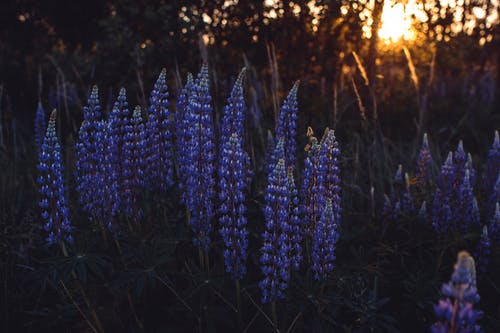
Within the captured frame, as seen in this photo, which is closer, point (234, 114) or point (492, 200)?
point (234, 114)

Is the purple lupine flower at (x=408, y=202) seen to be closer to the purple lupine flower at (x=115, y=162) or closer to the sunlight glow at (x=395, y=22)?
the sunlight glow at (x=395, y=22)

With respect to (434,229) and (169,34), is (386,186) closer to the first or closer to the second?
(434,229)

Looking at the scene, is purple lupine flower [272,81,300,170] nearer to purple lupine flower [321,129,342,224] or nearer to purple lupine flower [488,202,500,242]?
purple lupine flower [321,129,342,224]

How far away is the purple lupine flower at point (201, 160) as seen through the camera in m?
2.52

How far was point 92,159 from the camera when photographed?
2.83 m

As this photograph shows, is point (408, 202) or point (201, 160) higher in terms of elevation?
point (201, 160)

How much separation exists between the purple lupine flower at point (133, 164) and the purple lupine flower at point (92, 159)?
14 centimetres

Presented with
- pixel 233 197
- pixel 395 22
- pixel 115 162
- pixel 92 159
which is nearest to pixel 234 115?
pixel 233 197

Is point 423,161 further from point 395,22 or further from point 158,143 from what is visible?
point 158,143

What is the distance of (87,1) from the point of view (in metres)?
8.05

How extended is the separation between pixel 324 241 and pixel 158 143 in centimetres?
115

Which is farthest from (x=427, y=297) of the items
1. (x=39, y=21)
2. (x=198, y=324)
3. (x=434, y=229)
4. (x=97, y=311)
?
(x=39, y=21)

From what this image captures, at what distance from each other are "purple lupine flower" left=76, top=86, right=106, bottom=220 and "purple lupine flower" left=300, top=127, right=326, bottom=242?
114 cm

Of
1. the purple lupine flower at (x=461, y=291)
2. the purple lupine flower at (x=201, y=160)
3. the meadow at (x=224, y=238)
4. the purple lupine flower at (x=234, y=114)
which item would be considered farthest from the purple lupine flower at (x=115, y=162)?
the purple lupine flower at (x=461, y=291)
